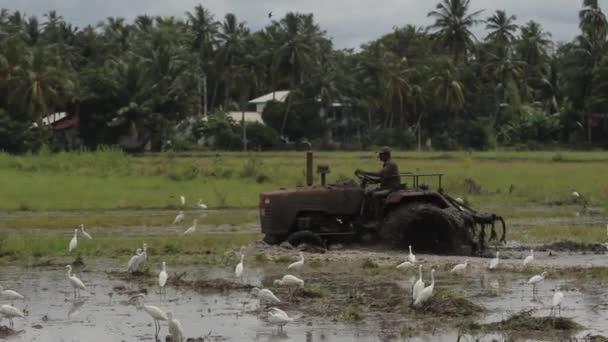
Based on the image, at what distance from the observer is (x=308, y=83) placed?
291ft

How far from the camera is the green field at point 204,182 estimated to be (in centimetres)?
3316

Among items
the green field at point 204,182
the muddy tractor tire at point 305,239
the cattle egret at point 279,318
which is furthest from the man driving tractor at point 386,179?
the green field at point 204,182

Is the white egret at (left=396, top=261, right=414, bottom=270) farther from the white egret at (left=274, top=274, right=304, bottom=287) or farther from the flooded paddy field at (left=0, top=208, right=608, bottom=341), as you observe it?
the white egret at (left=274, top=274, right=304, bottom=287)

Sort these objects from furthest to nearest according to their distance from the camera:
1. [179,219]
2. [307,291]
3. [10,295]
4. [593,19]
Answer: [593,19], [179,219], [307,291], [10,295]

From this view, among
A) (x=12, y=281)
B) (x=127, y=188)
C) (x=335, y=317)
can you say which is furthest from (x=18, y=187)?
(x=335, y=317)

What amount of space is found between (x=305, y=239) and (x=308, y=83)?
70.2m

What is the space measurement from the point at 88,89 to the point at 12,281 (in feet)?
203

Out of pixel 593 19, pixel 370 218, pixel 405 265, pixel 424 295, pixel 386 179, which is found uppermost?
pixel 593 19

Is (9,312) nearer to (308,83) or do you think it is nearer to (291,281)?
(291,281)

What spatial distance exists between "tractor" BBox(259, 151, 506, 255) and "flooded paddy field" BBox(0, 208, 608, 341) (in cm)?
32

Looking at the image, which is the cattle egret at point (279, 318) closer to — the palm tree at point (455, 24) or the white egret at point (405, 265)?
the white egret at point (405, 265)

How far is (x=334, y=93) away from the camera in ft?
288

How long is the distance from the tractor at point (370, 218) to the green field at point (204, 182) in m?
12.7

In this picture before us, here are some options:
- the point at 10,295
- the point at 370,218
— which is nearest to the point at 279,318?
the point at 10,295
